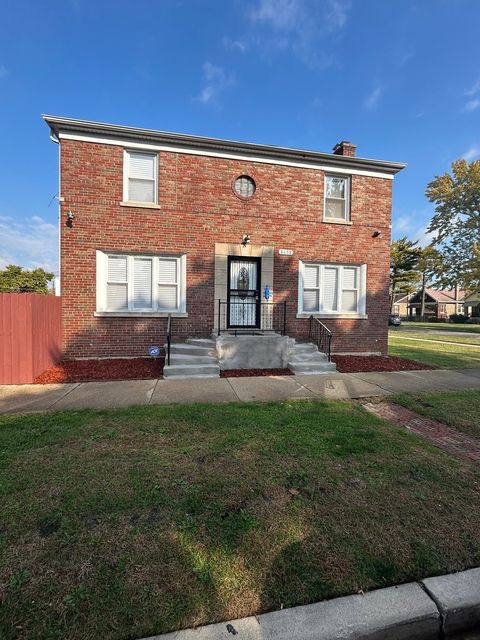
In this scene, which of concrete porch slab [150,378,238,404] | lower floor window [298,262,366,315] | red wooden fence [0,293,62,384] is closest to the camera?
concrete porch slab [150,378,238,404]

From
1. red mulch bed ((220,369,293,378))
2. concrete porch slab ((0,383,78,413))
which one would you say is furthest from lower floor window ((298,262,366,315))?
concrete porch slab ((0,383,78,413))

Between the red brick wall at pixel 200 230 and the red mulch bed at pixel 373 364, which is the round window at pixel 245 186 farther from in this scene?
the red mulch bed at pixel 373 364

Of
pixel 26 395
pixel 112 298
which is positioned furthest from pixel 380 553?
pixel 112 298

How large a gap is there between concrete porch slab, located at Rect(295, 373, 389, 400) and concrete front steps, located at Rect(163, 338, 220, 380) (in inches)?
78.6

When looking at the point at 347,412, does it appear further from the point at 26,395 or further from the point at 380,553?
the point at 26,395

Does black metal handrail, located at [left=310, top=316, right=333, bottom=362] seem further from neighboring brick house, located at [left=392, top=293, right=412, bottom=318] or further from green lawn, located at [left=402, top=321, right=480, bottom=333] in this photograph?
neighboring brick house, located at [left=392, top=293, right=412, bottom=318]

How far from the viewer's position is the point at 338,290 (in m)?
10.2

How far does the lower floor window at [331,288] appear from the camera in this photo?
9.95 m

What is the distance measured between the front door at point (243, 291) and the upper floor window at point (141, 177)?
9.12 ft

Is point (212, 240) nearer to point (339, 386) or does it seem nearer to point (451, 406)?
point (339, 386)

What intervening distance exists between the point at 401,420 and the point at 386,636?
11.4 feet

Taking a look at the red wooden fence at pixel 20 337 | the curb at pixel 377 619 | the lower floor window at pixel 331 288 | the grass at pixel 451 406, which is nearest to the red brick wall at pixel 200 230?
the lower floor window at pixel 331 288

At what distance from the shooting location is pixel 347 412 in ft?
16.5

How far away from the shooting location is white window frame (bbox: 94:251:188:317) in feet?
28.3
